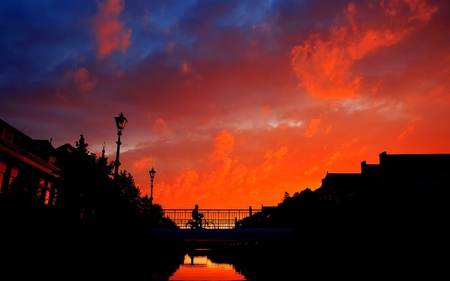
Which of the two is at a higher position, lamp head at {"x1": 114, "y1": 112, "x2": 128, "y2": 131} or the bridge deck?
lamp head at {"x1": 114, "y1": 112, "x2": 128, "y2": 131}

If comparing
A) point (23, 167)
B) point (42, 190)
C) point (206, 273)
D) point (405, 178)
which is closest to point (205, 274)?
point (206, 273)

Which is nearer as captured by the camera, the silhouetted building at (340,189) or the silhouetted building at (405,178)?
the silhouetted building at (405,178)

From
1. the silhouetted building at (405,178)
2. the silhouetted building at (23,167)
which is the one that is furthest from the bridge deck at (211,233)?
the silhouetted building at (405,178)

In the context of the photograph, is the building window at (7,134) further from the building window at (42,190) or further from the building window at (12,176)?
the building window at (42,190)

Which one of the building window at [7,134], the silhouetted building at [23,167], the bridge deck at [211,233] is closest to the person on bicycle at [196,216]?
the bridge deck at [211,233]

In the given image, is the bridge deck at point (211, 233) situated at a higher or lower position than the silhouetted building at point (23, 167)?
lower

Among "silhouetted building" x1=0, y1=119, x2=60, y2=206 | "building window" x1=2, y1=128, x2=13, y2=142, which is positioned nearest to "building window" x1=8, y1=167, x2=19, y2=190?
"silhouetted building" x1=0, y1=119, x2=60, y2=206

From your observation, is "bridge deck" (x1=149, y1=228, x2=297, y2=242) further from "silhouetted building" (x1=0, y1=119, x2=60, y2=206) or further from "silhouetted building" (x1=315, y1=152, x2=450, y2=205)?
"silhouetted building" (x1=315, y1=152, x2=450, y2=205)

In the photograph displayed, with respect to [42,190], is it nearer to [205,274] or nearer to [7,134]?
[7,134]

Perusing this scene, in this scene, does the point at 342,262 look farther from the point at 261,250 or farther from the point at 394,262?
the point at 261,250

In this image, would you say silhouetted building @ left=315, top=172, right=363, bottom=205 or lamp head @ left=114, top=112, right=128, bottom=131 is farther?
silhouetted building @ left=315, top=172, right=363, bottom=205

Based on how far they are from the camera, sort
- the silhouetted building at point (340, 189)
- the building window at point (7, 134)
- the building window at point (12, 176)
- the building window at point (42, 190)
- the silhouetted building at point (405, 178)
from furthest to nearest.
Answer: the silhouetted building at point (340, 189) < the silhouetted building at point (405, 178) < the building window at point (42, 190) < the building window at point (12, 176) < the building window at point (7, 134)

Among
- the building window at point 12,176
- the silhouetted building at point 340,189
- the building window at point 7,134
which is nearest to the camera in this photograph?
the building window at point 7,134

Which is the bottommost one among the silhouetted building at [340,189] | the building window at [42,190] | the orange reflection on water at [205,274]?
the orange reflection on water at [205,274]
